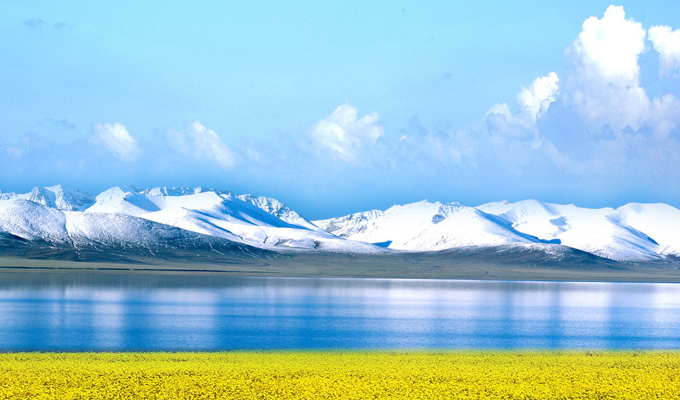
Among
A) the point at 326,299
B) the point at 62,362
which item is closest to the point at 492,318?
the point at 326,299

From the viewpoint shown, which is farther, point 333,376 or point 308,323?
point 308,323

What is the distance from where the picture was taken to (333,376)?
39.0 meters

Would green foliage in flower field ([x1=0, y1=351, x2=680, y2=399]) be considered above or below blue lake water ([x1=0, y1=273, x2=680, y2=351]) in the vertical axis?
above

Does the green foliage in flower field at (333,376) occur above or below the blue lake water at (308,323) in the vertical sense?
above

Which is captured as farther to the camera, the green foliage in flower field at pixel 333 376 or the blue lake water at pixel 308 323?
the blue lake water at pixel 308 323

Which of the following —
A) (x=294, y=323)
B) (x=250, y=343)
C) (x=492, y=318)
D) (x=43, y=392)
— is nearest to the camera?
(x=43, y=392)

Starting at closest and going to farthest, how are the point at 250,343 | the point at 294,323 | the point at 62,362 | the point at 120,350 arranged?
the point at 62,362 → the point at 120,350 → the point at 250,343 → the point at 294,323

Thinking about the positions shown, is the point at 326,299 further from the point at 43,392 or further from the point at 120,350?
the point at 43,392

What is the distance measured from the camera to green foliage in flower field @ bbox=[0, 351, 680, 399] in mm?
34906

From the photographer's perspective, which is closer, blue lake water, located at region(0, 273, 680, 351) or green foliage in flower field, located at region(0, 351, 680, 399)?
green foliage in flower field, located at region(0, 351, 680, 399)

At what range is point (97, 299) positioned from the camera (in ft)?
301

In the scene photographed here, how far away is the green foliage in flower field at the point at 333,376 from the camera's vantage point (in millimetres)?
34906

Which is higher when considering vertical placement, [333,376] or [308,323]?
[333,376]

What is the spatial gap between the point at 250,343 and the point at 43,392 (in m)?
20.5
